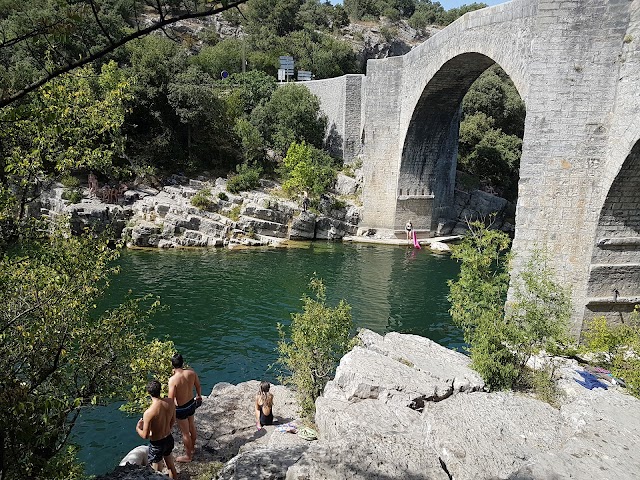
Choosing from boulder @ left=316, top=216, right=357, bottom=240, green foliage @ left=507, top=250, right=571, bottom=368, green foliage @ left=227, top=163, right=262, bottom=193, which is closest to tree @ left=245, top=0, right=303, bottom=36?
green foliage @ left=227, top=163, right=262, bottom=193

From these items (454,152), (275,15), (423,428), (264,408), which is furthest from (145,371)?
(275,15)

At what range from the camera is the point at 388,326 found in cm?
1352

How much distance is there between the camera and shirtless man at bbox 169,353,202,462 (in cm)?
602

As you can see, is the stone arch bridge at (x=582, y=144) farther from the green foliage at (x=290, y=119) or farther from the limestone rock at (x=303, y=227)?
the green foliage at (x=290, y=119)

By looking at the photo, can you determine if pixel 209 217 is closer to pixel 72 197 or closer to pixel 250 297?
pixel 72 197

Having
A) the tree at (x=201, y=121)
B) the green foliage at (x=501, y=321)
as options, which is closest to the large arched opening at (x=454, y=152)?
the green foliage at (x=501, y=321)

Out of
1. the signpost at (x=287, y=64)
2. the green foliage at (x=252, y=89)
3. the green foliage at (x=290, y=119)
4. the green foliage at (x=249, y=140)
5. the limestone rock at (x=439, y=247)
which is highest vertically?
the signpost at (x=287, y=64)

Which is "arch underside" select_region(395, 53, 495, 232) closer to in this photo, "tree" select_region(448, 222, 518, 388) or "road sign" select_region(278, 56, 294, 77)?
"tree" select_region(448, 222, 518, 388)

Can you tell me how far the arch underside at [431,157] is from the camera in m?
20.5

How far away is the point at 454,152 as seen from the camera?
24.3m

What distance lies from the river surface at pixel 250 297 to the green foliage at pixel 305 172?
3240 mm

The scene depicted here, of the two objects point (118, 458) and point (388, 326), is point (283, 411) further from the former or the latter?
point (388, 326)

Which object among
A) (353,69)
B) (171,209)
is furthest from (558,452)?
(353,69)

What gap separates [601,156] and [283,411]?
7740mm
